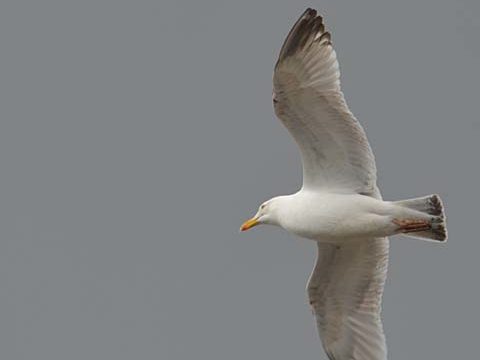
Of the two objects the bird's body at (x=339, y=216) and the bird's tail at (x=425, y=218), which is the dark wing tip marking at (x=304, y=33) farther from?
the bird's tail at (x=425, y=218)

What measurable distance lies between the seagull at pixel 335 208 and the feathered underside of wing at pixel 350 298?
0.01 meters

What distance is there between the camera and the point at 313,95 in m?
12.1

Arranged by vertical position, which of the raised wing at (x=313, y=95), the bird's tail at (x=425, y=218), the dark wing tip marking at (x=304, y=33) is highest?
the dark wing tip marking at (x=304, y=33)

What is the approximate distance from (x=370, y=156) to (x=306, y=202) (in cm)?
91

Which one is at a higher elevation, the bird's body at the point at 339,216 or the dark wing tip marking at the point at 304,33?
the dark wing tip marking at the point at 304,33

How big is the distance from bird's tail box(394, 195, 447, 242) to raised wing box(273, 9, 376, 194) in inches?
29.1

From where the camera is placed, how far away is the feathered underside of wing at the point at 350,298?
44.5 feet

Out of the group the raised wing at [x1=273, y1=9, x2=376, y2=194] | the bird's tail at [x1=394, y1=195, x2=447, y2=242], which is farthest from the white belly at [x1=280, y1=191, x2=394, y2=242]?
the raised wing at [x1=273, y1=9, x2=376, y2=194]

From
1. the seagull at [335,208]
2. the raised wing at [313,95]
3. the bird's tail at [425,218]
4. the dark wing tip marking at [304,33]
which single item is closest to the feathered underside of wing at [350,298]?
the seagull at [335,208]

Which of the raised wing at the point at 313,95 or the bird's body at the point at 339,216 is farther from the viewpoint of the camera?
the bird's body at the point at 339,216

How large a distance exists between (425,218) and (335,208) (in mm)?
1002

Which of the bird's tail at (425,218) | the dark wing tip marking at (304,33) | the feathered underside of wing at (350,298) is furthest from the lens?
the feathered underside of wing at (350,298)

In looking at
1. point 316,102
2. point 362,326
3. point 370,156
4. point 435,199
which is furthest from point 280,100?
point 362,326

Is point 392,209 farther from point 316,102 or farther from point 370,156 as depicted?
point 316,102
